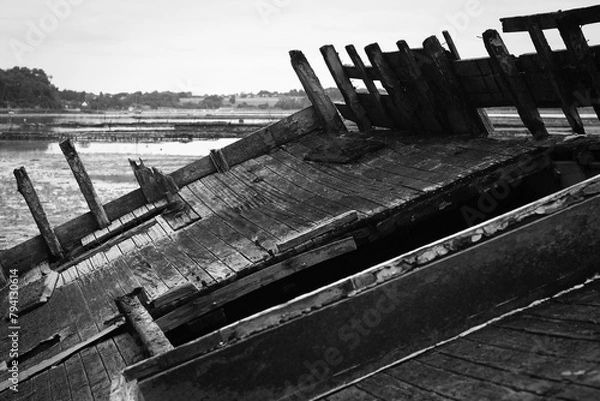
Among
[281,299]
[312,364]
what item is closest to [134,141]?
[281,299]

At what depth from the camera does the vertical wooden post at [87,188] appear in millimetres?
7594

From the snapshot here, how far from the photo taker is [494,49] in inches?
231

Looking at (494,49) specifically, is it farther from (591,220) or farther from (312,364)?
(312,364)

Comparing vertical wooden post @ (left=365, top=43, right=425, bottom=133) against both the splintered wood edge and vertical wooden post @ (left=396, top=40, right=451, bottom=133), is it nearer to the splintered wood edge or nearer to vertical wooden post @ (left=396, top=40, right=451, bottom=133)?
vertical wooden post @ (left=396, top=40, right=451, bottom=133)

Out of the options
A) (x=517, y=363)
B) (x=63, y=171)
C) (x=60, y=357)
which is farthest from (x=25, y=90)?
(x=517, y=363)

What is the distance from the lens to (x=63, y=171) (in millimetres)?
25391

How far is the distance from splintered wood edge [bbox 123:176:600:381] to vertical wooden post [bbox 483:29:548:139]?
2.71 meters

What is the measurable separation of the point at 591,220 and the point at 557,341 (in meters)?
0.83

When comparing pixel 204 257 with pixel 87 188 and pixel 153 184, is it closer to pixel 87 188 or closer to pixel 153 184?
pixel 153 184

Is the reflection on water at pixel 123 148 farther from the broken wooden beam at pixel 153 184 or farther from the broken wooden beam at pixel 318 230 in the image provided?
the broken wooden beam at pixel 318 230

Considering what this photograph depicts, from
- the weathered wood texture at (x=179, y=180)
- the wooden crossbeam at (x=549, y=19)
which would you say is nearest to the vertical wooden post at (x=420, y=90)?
the wooden crossbeam at (x=549, y=19)
